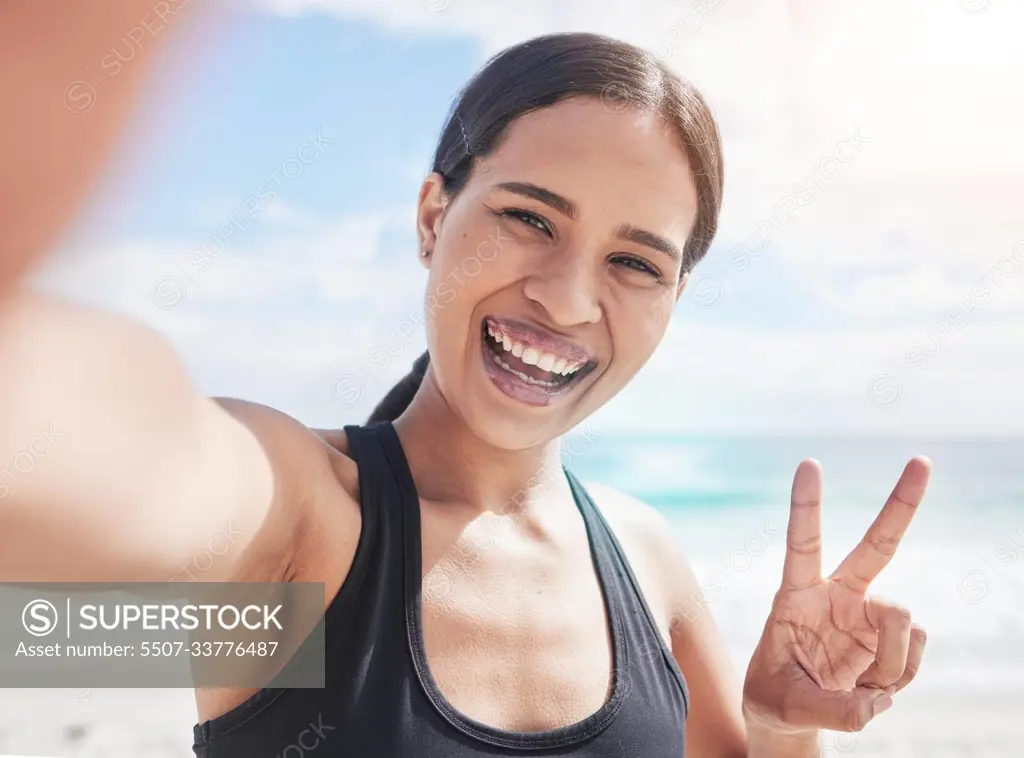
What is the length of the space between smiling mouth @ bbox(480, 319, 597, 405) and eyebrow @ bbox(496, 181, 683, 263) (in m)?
0.19

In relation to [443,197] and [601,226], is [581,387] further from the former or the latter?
[443,197]

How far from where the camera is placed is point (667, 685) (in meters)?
1.48

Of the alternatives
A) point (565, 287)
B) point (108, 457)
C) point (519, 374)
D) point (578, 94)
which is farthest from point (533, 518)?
point (108, 457)

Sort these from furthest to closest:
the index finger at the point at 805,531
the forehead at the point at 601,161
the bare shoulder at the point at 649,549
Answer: the bare shoulder at the point at 649,549, the index finger at the point at 805,531, the forehead at the point at 601,161

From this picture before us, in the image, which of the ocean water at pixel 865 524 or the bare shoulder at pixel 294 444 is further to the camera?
the ocean water at pixel 865 524

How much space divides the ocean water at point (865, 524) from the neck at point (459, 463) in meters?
4.64

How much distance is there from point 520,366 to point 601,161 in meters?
0.33

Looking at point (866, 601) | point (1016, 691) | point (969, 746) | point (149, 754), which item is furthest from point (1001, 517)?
point (866, 601)

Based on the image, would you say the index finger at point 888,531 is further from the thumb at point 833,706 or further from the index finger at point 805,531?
the thumb at point 833,706

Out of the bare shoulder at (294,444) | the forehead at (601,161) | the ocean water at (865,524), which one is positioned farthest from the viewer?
the ocean water at (865,524)

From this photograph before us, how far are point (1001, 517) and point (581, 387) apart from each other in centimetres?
1012

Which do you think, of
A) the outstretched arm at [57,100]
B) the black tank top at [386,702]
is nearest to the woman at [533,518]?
the black tank top at [386,702]

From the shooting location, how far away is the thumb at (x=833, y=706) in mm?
1389

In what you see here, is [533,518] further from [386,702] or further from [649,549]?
[386,702]
